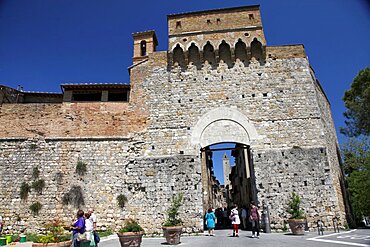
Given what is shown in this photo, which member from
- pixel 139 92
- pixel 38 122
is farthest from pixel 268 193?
pixel 38 122

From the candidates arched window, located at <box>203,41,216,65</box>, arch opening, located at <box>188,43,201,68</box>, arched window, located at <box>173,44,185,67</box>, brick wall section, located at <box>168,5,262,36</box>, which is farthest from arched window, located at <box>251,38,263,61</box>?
arched window, located at <box>173,44,185,67</box>

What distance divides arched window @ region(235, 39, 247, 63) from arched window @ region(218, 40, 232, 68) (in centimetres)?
47

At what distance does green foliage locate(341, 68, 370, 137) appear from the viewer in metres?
17.2

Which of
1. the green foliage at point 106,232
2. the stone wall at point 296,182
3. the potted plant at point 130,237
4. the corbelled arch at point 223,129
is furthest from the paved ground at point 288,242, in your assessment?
the corbelled arch at point 223,129

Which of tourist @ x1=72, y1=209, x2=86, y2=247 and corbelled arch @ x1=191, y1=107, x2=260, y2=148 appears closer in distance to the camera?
tourist @ x1=72, y1=209, x2=86, y2=247

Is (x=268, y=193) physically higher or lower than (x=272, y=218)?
higher

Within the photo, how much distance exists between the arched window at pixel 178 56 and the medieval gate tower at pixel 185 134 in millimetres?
60

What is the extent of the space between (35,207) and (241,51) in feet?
45.5

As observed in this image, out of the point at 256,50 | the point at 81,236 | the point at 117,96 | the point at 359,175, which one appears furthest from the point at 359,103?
the point at 81,236

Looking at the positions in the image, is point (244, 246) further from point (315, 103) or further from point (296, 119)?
point (315, 103)

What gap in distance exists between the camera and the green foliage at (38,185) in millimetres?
13180

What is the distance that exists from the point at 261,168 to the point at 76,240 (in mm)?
9340

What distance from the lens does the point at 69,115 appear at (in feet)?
48.3

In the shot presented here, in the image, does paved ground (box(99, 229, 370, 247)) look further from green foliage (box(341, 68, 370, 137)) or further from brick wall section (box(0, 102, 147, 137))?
green foliage (box(341, 68, 370, 137))
